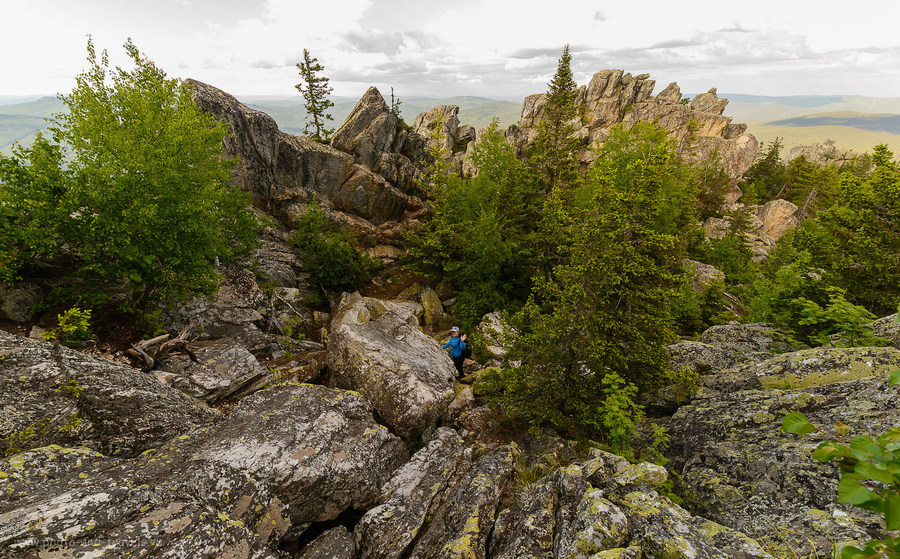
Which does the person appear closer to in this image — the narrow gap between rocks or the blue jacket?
the blue jacket

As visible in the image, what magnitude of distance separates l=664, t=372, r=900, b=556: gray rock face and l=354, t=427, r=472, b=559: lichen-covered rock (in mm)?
6654

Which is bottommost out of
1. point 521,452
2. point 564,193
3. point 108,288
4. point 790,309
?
point 521,452

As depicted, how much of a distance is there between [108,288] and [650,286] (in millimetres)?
23105

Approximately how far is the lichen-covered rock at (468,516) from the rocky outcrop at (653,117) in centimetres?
6334

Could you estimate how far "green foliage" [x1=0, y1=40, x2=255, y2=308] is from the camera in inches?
508

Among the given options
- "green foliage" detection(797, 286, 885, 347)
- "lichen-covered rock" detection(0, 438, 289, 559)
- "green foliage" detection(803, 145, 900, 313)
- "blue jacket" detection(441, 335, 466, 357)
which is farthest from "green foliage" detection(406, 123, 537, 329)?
"lichen-covered rock" detection(0, 438, 289, 559)

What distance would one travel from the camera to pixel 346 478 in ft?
33.2

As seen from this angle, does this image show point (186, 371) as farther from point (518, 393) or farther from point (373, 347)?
point (518, 393)

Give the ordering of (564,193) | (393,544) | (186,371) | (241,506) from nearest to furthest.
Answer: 1. (241,506)
2. (393,544)
3. (186,371)
4. (564,193)

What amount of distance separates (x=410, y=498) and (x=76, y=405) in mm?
8891

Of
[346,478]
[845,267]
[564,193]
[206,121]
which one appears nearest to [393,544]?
[346,478]

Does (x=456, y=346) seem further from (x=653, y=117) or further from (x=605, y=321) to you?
(x=653, y=117)

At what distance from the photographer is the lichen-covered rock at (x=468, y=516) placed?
825 centimetres

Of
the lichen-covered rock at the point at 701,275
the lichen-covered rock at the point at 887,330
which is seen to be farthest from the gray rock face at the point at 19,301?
the lichen-covered rock at the point at 701,275
